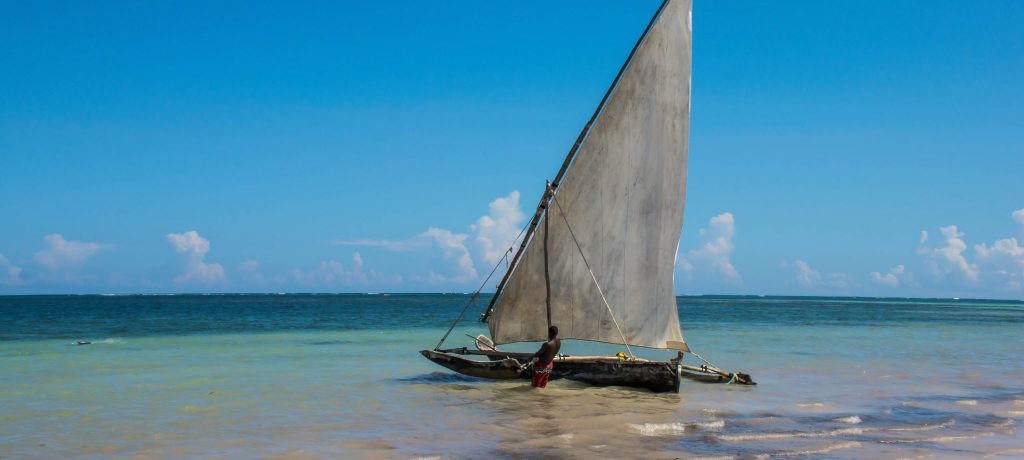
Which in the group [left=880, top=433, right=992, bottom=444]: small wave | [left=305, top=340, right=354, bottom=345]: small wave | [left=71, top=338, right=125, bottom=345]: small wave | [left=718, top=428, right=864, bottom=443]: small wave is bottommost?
[left=880, top=433, right=992, bottom=444]: small wave

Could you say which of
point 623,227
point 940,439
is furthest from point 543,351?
point 940,439

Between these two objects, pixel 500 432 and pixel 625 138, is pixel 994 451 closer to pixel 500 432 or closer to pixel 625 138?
pixel 500 432

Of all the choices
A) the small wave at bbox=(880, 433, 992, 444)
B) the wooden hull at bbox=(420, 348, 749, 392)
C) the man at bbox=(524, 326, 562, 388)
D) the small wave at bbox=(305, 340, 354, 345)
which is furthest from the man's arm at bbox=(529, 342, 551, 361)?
the small wave at bbox=(305, 340, 354, 345)

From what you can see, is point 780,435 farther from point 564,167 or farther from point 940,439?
point 564,167

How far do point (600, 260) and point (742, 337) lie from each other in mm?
32976

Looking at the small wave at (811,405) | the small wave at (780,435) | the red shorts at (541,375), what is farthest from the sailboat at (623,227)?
the small wave at (780,435)

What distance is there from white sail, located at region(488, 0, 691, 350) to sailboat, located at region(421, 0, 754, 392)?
2cm

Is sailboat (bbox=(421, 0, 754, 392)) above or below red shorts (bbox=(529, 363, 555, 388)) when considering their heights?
above

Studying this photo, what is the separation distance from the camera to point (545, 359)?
21781mm

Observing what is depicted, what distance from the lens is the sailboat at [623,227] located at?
20312mm

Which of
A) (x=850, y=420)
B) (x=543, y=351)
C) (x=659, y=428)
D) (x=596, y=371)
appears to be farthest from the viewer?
(x=596, y=371)

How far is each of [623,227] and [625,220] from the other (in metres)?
0.18

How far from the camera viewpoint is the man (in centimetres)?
2132

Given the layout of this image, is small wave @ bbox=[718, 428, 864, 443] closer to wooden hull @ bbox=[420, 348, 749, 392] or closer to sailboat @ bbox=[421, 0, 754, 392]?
sailboat @ bbox=[421, 0, 754, 392]
